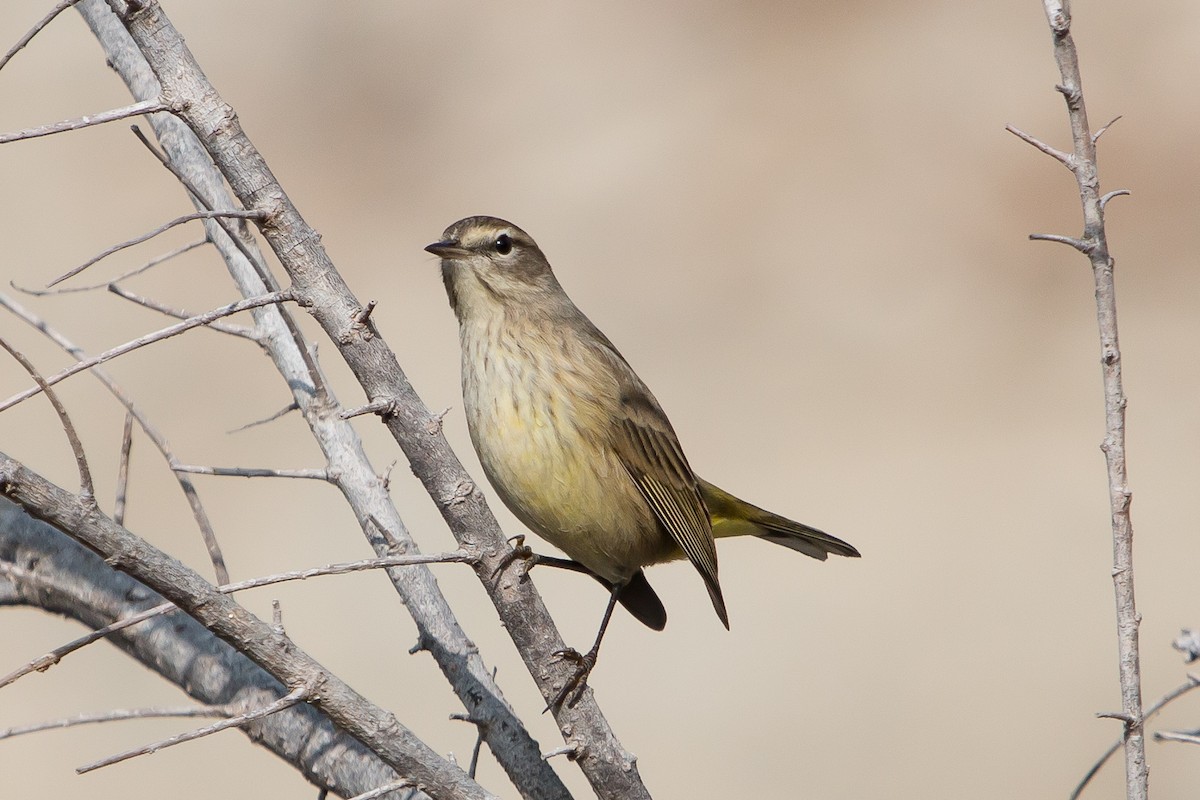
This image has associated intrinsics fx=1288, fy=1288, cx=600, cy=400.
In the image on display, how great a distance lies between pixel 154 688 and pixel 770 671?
4195 millimetres

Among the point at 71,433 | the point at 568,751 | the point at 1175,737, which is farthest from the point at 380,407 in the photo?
the point at 1175,737

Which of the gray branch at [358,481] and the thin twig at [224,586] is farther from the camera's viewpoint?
the gray branch at [358,481]

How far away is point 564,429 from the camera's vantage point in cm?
414

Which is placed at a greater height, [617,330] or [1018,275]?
[1018,275]

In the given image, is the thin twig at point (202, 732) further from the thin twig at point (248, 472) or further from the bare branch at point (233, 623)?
the thin twig at point (248, 472)

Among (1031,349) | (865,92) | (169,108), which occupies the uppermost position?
(865,92)

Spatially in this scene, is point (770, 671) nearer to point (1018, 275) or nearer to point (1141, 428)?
point (1141, 428)

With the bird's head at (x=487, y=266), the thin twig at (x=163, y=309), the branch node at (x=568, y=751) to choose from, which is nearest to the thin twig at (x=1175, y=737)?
the branch node at (x=568, y=751)

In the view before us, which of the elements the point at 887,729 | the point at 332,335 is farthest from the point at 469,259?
the point at 887,729

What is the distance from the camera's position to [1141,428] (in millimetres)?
10258

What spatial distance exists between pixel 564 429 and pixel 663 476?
0.58 metres

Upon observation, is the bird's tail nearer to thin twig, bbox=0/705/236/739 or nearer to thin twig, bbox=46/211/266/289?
thin twig, bbox=0/705/236/739

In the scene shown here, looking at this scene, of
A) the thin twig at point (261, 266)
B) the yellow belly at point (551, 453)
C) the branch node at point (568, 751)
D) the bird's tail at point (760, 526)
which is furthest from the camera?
the bird's tail at point (760, 526)

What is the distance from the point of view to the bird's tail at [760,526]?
5164mm
